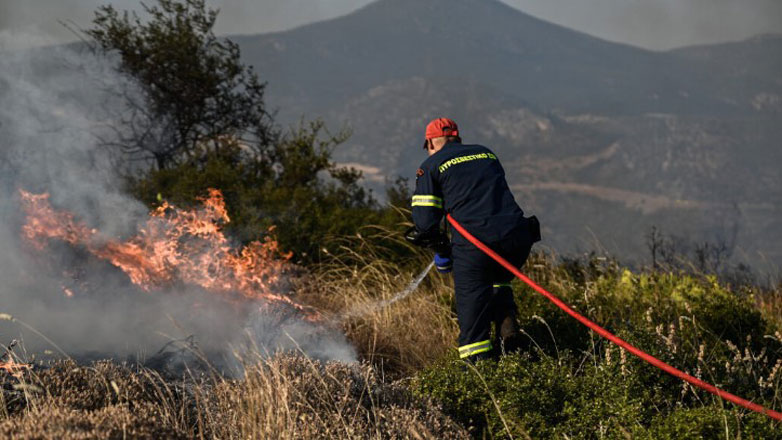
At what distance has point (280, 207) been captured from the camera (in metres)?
9.59

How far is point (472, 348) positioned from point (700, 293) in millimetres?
3330

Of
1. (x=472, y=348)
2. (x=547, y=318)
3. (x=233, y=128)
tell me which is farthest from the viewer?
(x=233, y=128)

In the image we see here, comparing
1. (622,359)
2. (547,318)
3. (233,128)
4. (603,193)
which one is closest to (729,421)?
(622,359)

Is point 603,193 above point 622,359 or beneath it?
beneath

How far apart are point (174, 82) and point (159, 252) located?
852cm

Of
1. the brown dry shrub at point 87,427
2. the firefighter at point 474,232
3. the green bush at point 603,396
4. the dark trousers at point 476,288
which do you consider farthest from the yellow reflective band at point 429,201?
the brown dry shrub at point 87,427

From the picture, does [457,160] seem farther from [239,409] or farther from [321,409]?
[239,409]

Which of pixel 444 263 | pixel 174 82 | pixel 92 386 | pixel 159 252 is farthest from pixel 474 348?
pixel 174 82

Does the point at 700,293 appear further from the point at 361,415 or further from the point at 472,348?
the point at 361,415

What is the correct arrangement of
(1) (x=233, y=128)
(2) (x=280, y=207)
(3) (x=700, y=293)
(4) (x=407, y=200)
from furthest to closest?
(1) (x=233, y=128) → (4) (x=407, y=200) → (2) (x=280, y=207) → (3) (x=700, y=293)

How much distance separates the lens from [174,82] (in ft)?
44.5

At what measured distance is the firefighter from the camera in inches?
190

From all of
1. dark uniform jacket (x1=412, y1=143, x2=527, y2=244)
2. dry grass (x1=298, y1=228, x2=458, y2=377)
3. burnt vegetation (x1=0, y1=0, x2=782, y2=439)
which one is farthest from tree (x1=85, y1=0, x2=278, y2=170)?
dark uniform jacket (x1=412, y1=143, x2=527, y2=244)

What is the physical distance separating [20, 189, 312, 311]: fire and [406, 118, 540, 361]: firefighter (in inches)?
72.8
